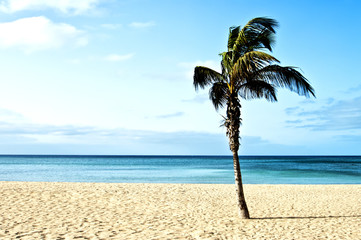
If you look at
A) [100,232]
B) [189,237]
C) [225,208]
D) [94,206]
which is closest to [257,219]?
[225,208]

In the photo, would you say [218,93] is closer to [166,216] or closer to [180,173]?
[166,216]

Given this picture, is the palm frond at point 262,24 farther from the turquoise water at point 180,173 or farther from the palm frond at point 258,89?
the turquoise water at point 180,173

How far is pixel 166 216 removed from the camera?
11102 millimetres

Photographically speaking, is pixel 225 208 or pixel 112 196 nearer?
pixel 225 208

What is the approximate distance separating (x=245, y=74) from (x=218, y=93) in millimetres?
1919

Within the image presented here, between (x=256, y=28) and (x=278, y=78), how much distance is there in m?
1.74

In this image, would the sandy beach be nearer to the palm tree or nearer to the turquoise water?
the palm tree

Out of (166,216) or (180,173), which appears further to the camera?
(180,173)

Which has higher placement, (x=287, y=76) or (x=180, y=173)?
(x=287, y=76)

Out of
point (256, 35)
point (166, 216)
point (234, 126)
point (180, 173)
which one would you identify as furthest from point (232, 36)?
point (180, 173)

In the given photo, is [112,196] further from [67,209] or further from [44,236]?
[44,236]

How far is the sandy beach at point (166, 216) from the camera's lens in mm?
8641

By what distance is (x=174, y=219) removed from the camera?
10641 mm

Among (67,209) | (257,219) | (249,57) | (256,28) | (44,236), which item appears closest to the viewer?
(44,236)
